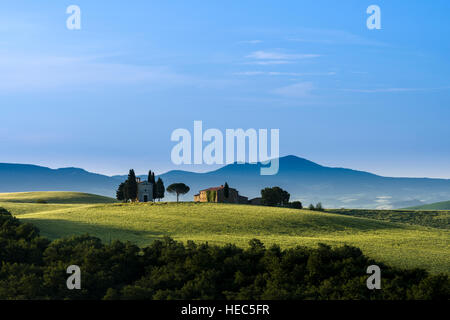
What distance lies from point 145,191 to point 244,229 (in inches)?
1640

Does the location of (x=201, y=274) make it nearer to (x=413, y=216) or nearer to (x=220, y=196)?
(x=220, y=196)

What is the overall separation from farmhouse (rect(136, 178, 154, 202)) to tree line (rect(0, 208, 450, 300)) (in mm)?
56390

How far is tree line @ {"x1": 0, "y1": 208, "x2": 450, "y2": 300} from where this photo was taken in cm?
2247

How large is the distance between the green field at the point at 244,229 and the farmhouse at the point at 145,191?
15.1 metres

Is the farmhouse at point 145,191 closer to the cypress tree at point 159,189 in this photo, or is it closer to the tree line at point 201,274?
the cypress tree at point 159,189

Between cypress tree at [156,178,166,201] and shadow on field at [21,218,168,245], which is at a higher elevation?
cypress tree at [156,178,166,201]

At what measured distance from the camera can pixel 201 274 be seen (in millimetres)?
24562

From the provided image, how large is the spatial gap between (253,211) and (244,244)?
3013 cm

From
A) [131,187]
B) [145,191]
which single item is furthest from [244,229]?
[131,187]

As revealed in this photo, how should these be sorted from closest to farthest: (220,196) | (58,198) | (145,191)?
(145,191), (220,196), (58,198)

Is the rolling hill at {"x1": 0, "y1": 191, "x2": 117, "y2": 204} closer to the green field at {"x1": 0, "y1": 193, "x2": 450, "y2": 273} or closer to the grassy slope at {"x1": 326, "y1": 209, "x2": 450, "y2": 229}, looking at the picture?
the green field at {"x1": 0, "y1": 193, "x2": 450, "y2": 273}

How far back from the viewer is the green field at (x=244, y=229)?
36.0 meters

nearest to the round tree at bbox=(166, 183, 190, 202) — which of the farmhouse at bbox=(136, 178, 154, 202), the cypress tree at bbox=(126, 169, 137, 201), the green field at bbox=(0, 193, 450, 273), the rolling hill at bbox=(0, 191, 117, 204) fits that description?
the farmhouse at bbox=(136, 178, 154, 202)

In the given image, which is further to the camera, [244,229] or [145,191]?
[145,191]
